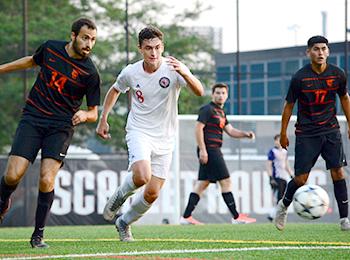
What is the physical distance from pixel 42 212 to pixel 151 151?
123cm

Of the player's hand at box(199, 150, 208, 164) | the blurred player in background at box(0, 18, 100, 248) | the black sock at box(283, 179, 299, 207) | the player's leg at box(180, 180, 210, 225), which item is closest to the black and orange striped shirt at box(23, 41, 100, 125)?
the blurred player in background at box(0, 18, 100, 248)

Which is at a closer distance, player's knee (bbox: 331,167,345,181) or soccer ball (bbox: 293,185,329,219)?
soccer ball (bbox: 293,185,329,219)

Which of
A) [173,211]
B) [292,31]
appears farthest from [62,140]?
[292,31]

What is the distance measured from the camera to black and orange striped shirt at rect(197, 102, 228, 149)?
16.0 metres

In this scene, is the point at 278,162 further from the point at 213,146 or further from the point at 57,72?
the point at 57,72

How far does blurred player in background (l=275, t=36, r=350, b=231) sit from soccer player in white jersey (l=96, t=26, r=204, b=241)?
1922 mm

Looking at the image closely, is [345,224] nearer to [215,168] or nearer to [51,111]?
[51,111]

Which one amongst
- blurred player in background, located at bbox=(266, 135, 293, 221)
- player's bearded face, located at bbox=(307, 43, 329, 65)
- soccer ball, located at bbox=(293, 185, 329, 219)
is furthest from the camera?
blurred player in background, located at bbox=(266, 135, 293, 221)

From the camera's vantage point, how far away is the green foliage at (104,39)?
94.8 ft

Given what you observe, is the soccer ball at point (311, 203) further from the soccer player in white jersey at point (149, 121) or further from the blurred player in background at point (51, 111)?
the blurred player in background at point (51, 111)

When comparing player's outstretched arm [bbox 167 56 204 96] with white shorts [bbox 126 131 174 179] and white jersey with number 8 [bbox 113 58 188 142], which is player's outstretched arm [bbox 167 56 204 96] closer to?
white jersey with number 8 [bbox 113 58 188 142]

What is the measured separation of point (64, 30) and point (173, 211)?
14533mm

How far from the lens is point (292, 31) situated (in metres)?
25.8

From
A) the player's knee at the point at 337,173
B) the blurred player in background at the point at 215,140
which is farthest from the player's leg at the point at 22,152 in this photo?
the blurred player in background at the point at 215,140
